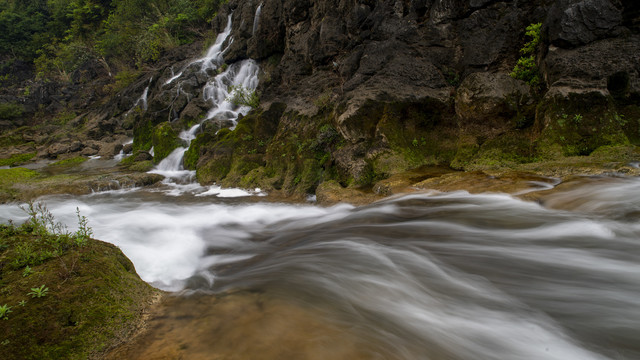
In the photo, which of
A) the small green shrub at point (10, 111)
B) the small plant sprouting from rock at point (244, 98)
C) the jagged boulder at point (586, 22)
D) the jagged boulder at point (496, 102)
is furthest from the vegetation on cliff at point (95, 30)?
the jagged boulder at point (586, 22)

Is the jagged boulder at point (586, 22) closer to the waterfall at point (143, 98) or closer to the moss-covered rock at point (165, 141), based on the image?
the moss-covered rock at point (165, 141)

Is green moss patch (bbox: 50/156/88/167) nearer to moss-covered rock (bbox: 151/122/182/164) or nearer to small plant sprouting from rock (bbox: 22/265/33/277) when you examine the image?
moss-covered rock (bbox: 151/122/182/164)

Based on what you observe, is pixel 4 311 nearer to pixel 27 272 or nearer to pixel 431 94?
pixel 27 272

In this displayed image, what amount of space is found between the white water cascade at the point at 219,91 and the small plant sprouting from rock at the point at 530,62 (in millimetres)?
11150

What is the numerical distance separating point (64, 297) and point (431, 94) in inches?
312

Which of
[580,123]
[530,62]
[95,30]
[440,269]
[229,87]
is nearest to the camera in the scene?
[440,269]

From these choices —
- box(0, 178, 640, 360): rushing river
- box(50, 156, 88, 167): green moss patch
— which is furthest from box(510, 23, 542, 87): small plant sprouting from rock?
box(50, 156, 88, 167): green moss patch

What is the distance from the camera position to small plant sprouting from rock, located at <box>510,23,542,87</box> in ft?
23.2

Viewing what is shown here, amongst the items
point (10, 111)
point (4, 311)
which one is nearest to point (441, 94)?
point (4, 311)

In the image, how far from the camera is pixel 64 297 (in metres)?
2.16

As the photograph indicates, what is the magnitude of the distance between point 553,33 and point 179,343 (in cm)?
857

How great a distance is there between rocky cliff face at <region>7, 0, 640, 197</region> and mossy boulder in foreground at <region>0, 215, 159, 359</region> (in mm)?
5634

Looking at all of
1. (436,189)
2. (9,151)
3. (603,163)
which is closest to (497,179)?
(436,189)

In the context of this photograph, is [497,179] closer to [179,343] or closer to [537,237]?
[537,237]
